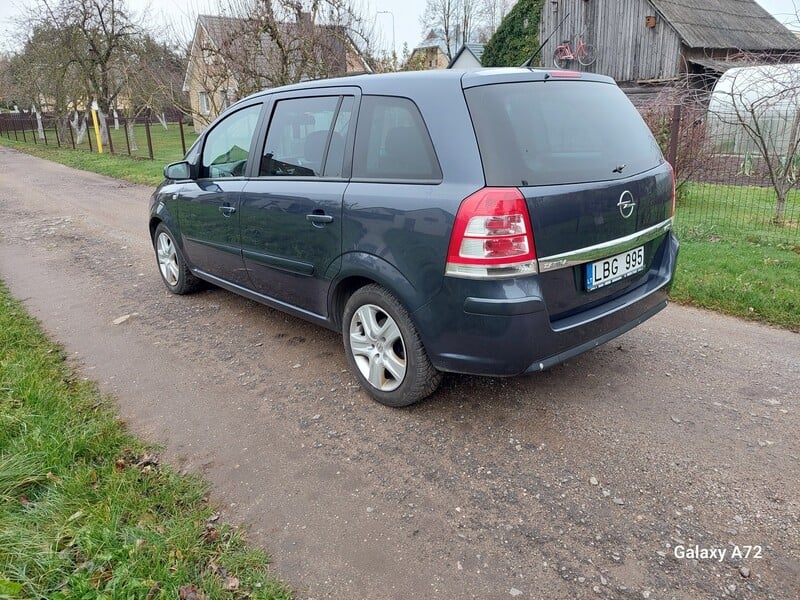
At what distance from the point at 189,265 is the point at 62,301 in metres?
1.44

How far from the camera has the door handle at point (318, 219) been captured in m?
3.44

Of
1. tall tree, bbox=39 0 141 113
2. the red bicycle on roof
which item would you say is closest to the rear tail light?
the red bicycle on roof

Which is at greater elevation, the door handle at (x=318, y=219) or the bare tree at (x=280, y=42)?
the bare tree at (x=280, y=42)

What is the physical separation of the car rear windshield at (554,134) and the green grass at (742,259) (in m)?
2.05

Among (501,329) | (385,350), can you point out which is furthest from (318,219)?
(501,329)

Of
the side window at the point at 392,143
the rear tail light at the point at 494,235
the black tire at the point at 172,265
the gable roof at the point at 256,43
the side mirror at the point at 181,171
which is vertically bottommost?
the black tire at the point at 172,265

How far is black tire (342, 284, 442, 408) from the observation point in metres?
3.17

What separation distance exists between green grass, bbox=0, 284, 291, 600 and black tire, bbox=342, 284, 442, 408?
1.15m

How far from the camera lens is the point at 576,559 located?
2.27m

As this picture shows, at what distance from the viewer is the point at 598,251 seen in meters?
3.02

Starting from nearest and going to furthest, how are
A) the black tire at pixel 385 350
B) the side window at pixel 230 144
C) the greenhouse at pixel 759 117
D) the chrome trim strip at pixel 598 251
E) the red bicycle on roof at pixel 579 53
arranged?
the chrome trim strip at pixel 598 251 < the black tire at pixel 385 350 < the side window at pixel 230 144 < the greenhouse at pixel 759 117 < the red bicycle on roof at pixel 579 53

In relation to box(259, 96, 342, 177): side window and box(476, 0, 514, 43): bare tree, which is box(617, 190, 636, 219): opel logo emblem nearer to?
box(259, 96, 342, 177): side window

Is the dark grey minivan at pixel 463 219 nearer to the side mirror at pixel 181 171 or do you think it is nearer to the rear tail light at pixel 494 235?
the rear tail light at pixel 494 235

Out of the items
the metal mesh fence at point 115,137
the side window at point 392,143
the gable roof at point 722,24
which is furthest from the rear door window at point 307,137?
the gable roof at point 722,24
